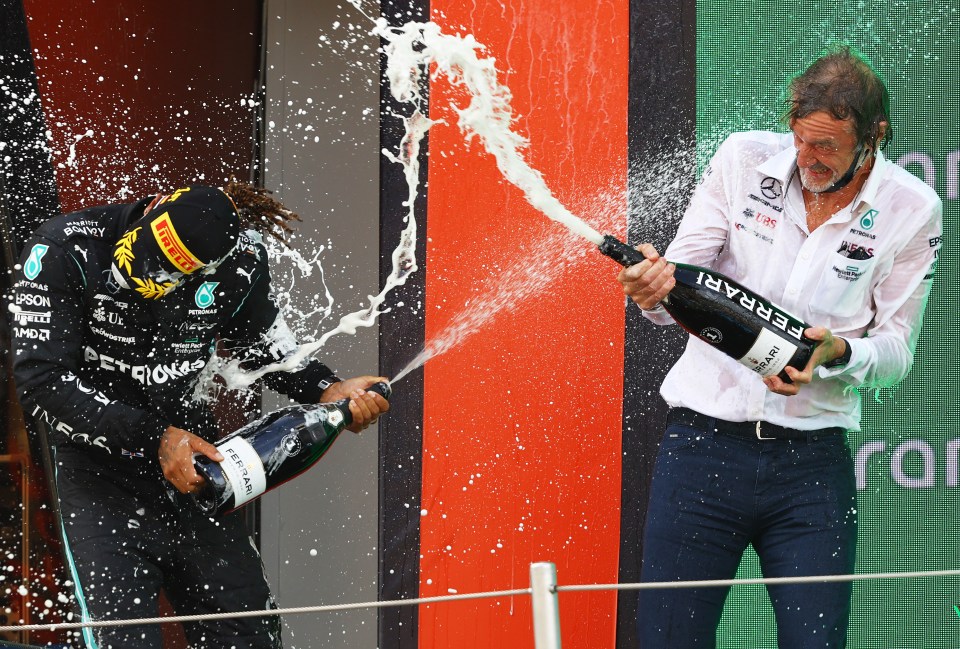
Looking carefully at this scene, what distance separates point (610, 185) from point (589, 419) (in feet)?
2.17

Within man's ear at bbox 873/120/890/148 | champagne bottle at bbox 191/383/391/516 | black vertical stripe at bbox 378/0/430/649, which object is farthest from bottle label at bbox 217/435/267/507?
man's ear at bbox 873/120/890/148

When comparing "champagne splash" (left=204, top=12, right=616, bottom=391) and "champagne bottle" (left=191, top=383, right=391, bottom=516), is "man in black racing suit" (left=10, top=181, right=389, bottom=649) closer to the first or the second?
"champagne bottle" (left=191, top=383, right=391, bottom=516)

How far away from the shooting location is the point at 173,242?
102 inches

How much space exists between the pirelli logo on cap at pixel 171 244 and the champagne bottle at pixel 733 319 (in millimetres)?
904

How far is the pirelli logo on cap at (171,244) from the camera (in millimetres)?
2592

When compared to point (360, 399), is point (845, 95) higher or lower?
higher

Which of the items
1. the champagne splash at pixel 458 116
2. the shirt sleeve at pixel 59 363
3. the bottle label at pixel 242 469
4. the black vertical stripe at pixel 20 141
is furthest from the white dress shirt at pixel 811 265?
the black vertical stripe at pixel 20 141

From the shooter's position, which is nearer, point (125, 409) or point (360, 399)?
point (125, 409)

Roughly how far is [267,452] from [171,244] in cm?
52

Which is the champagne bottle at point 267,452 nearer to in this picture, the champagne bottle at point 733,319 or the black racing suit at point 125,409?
the black racing suit at point 125,409

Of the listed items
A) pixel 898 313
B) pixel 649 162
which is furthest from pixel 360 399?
pixel 898 313

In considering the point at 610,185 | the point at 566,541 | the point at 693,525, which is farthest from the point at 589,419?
the point at 693,525

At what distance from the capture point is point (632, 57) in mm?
3369

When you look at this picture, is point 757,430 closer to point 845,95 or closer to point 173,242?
point 845,95
